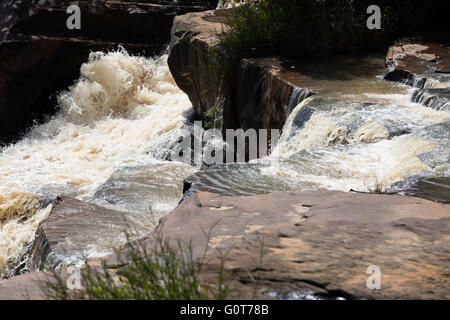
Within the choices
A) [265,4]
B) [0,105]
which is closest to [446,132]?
[265,4]

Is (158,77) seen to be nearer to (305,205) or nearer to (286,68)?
(286,68)

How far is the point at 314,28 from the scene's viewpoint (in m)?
7.96

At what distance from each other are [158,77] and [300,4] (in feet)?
13.8

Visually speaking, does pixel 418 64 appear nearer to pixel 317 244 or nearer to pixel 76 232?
pixel 76 232

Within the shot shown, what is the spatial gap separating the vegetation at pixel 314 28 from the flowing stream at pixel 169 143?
1.38 feet

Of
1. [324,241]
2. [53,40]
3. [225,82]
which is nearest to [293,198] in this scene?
[324,241]

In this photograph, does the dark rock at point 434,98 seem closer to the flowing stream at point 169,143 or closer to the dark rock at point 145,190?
the flowing stream at point 169,143

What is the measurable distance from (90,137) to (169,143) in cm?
184

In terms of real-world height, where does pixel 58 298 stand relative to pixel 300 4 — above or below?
below

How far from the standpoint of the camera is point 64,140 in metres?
10.5

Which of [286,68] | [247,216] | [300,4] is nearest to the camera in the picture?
[247,216]

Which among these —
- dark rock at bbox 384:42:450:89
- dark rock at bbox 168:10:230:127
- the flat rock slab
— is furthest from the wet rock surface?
dark rock at bbox 168:10:230:127

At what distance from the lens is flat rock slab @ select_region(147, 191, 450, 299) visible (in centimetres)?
231

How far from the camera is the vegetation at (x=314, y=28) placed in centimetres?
790
